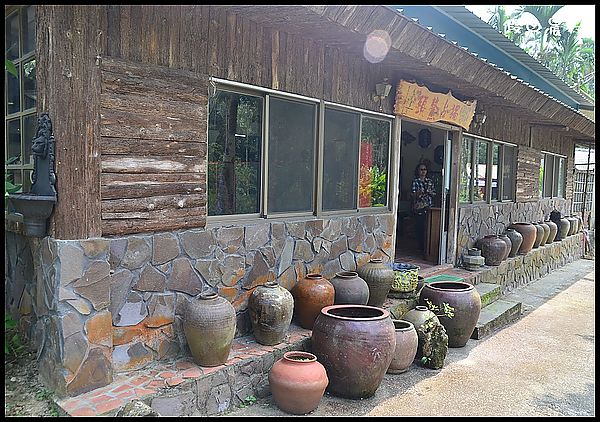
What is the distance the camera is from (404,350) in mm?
4527

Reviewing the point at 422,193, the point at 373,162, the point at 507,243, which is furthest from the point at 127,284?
the point at 507,243

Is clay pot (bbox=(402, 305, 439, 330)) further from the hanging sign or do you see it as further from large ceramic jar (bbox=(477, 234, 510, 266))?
large ceramic jar (bbox=(477, 234, 510, 266))

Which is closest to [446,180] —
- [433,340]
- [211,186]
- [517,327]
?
[517,327]

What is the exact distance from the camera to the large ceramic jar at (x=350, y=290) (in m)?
4.91

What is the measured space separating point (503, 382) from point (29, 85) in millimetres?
4510

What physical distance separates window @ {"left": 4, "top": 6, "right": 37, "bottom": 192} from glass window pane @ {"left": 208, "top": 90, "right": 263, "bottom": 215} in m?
1.31

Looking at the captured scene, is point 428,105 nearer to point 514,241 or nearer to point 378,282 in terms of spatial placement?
point 378,282

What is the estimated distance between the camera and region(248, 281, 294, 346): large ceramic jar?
4.15 m

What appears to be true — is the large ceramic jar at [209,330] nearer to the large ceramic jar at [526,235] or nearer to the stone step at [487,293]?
the stone step at [487,293]

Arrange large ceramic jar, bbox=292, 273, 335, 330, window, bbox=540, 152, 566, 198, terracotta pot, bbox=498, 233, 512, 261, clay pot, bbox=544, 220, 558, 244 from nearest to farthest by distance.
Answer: large ceramic jar, bbox=292, 273, 335, 330 → terracotta pot, bbox=498, 233, 512, 261 → clay pot, bbox=544, 220, 558, 244 → window, bbox=540, 152, 566, 198

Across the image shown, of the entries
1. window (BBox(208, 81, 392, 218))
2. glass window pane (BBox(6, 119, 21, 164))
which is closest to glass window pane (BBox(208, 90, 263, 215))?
window (BBox(208, 81, 392, 218))

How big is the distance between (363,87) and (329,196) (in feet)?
4.18

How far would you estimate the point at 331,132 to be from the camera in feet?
17.7

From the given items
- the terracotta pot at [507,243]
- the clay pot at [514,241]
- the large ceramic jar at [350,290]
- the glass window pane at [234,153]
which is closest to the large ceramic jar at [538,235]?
the clay pot at [514,241]
